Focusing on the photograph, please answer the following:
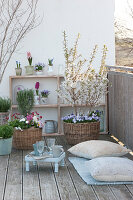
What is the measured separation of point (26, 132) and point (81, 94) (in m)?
1.16

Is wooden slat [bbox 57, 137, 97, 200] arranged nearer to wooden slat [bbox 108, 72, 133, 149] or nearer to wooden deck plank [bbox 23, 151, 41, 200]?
wooden deck plank [bbox 23, 151, 41, 200]

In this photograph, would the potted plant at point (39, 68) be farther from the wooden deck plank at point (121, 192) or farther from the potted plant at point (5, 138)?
the wooden deck plank at point (121, 192)

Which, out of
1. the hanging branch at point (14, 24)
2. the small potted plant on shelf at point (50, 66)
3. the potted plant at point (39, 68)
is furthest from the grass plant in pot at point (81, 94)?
the hanging branch at point (14, 24)

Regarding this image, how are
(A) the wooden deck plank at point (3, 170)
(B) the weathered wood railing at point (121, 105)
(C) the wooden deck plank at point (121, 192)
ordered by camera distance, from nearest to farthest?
(C) the wooden deck plank at point (121, 192) → (A) the wooden deck plank at point (3, 170) → (B) the weathered wood railing at point (121, 105)

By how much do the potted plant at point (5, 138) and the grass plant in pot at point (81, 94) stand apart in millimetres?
908

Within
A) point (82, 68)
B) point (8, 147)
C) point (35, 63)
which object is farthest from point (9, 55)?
point (8, 147)

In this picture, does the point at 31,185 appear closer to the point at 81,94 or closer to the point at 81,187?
the point at 81,187

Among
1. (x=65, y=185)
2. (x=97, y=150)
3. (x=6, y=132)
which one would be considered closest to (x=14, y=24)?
(x=6, y=132)

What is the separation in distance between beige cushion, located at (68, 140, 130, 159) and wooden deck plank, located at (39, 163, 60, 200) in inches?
16.9

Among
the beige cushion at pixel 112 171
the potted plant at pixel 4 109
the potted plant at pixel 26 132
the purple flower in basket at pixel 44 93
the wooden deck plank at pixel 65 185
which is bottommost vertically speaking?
the wooden deck plank at pixel 65 185

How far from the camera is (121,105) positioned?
6.11 metres

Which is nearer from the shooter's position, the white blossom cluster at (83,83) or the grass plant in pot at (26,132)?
the grass plant in pot at (26,132)

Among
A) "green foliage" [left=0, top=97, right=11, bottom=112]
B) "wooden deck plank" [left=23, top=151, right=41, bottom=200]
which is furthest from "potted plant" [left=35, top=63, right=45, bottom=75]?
"wooden deck plank" [left=23, top=151, right=41, bottom=200]

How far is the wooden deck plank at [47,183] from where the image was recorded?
390 centimetres
